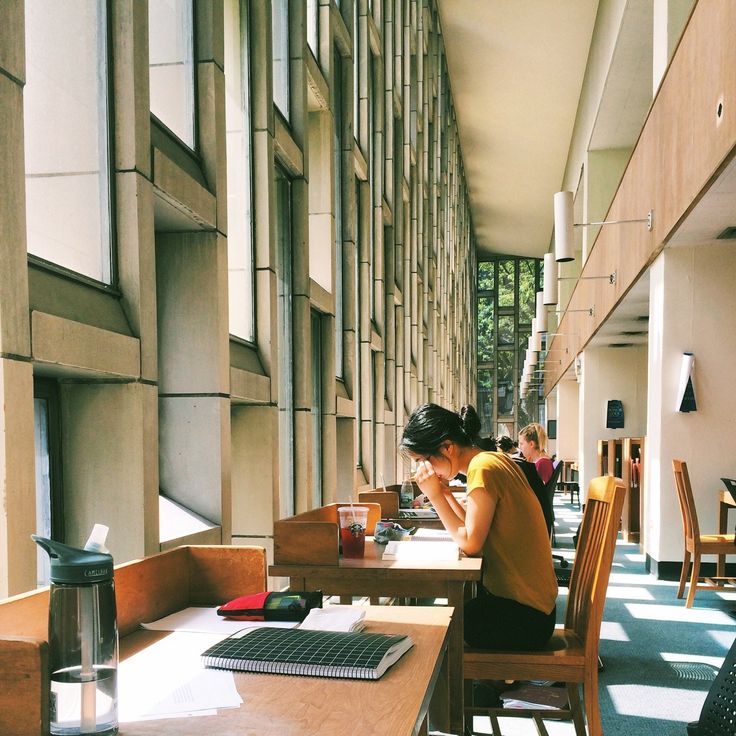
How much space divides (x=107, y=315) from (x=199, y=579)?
2.83ft

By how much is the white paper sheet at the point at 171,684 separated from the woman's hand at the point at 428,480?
49.9 inches

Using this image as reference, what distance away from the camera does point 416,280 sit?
10.5 m

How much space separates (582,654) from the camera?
243 centimetres

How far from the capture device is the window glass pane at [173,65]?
2984 mm

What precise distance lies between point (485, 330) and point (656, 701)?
949 inches

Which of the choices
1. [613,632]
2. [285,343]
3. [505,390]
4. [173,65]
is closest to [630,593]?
[613,632]

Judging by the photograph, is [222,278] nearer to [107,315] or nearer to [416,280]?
[107,315]

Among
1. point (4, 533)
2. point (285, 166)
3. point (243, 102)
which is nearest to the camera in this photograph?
point (4, 533)

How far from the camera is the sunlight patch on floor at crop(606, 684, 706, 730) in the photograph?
3.34 metres

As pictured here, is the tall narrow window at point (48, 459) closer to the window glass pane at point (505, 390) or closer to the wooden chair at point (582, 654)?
the wooden chair at point (582, 654)

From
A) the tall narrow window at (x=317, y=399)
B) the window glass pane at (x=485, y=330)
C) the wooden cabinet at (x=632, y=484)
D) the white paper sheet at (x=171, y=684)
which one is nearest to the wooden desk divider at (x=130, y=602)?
the white paper sheet at (x=171, y=684)

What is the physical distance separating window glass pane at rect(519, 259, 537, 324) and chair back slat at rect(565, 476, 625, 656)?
81.4 feet

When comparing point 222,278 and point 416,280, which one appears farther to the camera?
point 416,280

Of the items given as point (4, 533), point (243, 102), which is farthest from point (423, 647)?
point (243, 102)
